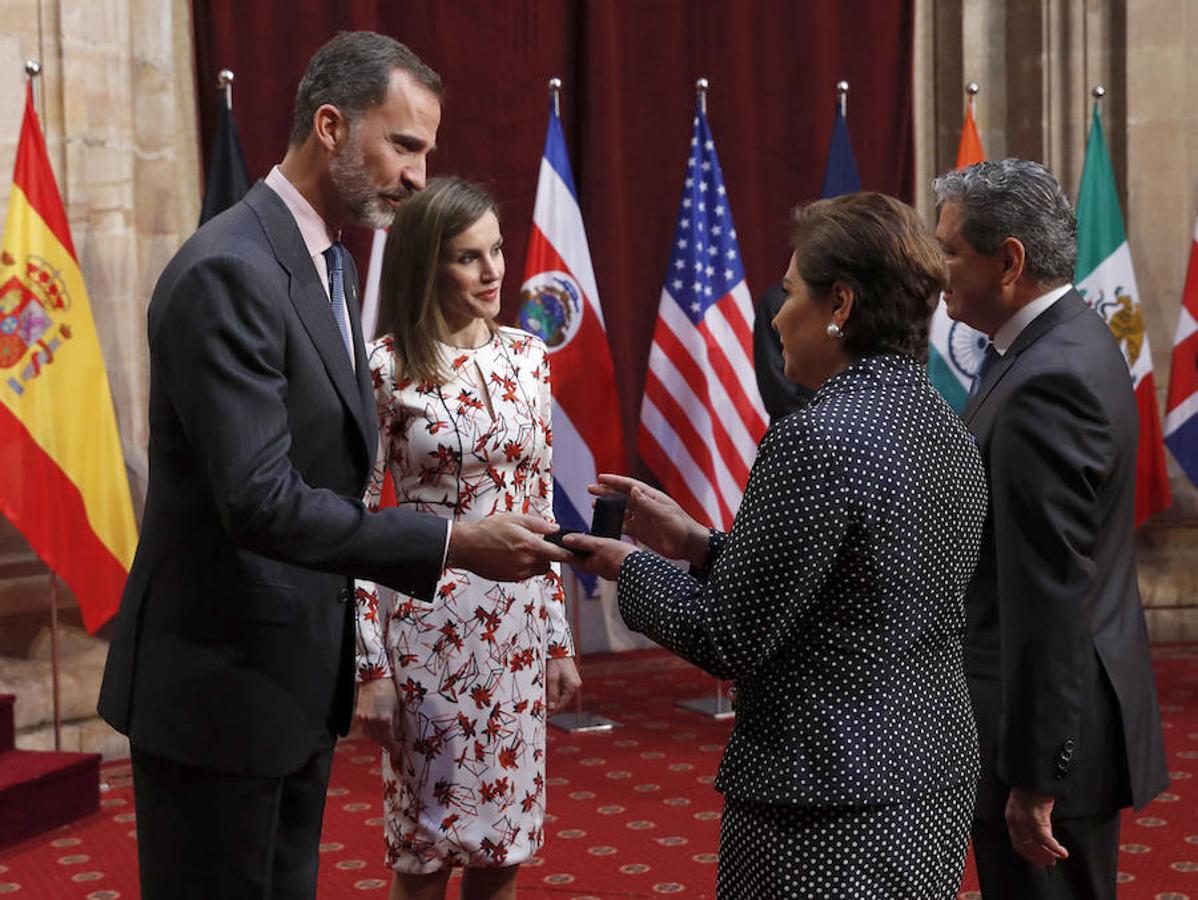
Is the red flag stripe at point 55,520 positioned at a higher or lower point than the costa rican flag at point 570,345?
lower

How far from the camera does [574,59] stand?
7.35 meters

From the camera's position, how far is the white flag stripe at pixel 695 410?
6285 mm

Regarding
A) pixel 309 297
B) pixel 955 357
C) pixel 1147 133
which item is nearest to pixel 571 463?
pixel 955 357

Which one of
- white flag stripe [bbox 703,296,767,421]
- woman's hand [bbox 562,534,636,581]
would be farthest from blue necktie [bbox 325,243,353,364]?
white flag stripe [bbox 703,296,767,421]

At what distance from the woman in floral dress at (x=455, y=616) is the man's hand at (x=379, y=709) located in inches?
0.4

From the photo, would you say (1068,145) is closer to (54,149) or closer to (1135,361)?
(1135,361)

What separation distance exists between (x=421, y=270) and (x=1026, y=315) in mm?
1244

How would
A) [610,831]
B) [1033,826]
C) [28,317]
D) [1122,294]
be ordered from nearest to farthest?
1. [1033,826]
2. [610,831]
3. [28,317]
4. [1122,294]

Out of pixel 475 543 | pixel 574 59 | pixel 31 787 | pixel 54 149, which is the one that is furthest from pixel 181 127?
pixel 475 543

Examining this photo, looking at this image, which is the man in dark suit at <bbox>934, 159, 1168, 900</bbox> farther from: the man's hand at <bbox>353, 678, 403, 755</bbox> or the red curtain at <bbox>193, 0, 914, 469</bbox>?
the red curtain at <bbox>193, 0, 914, 469</bbox>

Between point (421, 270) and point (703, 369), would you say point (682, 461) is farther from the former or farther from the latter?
point (421, 270)

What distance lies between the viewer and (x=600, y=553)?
2188mm

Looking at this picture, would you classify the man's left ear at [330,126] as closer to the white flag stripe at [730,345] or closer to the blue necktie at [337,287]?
the blue necktie at [337,287]

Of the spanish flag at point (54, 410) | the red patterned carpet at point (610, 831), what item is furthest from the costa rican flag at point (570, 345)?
the spanish flag at point (54, 410)
